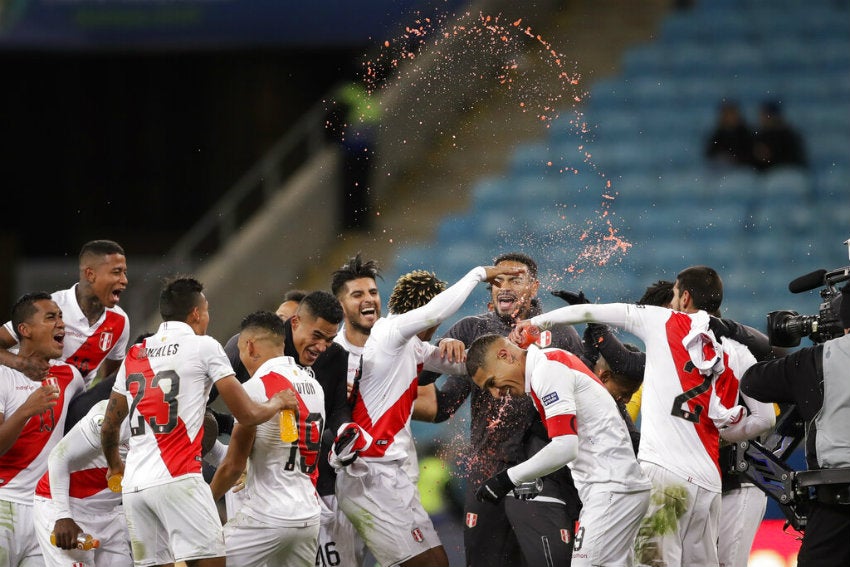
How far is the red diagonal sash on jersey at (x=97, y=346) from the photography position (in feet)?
29.1

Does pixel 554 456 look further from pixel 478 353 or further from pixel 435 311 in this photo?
pixel 435 311

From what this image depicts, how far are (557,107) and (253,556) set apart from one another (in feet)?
33.3

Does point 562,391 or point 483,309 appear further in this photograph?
point 483,309

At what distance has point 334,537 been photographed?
828 cm

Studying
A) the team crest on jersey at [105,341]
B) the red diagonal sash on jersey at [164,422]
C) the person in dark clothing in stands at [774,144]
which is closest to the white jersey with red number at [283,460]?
the red diagonal sash on jersey at [164,422]

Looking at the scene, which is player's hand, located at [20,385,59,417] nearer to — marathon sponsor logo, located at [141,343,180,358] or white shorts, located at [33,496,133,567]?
white shorts, located at [33,496,133,567]

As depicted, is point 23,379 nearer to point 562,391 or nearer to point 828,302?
point 562,391

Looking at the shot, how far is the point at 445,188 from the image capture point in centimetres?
1529

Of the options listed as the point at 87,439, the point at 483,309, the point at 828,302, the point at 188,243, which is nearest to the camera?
the point at 828,302

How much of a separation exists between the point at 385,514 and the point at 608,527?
1.47 m

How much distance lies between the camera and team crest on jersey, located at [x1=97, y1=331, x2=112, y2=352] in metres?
8.94

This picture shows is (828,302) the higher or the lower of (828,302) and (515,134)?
the lower

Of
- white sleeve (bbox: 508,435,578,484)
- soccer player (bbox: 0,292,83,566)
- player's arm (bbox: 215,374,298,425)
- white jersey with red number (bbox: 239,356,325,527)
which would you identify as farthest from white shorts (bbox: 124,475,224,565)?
white sleeve (bbox: 508,435,578,484)

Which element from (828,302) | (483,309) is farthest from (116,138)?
(828,302)
